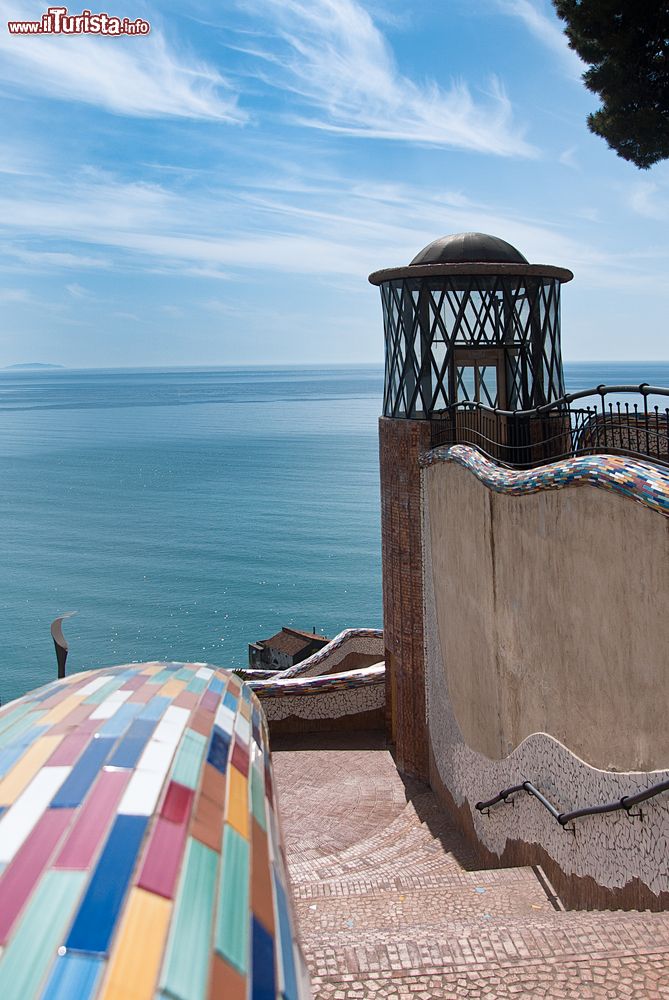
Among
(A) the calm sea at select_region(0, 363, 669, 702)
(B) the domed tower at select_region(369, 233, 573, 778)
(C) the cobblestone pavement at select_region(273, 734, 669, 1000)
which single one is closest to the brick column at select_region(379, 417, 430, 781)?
(B) the domed tower at select_region(369, 233, 573, 778)

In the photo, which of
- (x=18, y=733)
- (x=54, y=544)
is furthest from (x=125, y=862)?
(x=54, y=544)

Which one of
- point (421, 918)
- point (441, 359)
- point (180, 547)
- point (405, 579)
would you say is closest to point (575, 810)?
point (421, 918)

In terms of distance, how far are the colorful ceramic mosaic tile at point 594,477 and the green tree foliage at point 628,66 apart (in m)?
6.92

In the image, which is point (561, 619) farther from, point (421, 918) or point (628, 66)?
point (628, 66)

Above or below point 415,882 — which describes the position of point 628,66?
above

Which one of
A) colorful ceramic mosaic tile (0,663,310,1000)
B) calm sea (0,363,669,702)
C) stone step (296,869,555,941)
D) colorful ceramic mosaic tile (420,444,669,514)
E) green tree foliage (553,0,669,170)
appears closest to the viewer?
colorful ceramic mosaic tile (0,663,310,1000)

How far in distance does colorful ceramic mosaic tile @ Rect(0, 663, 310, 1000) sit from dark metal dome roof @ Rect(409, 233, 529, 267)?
1032 cm

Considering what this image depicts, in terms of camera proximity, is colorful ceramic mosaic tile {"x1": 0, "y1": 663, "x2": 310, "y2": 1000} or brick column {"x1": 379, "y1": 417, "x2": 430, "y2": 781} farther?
brick column {"x1": 379, "y1": 417, "x2": 430, "y2": 781}

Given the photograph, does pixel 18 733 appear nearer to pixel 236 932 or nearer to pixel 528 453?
pixel 236 932

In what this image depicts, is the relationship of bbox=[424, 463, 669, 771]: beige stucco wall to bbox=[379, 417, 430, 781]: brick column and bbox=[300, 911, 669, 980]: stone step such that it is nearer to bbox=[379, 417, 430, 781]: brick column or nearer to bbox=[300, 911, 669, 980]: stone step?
bbox=[300, 911, 669, 980]: stone step

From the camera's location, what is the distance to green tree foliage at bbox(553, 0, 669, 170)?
1272 cm

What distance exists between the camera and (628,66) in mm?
13117

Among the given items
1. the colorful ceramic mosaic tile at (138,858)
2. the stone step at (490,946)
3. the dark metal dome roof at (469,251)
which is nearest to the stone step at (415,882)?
the stone step at (490,946)

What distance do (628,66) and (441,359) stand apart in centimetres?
521
